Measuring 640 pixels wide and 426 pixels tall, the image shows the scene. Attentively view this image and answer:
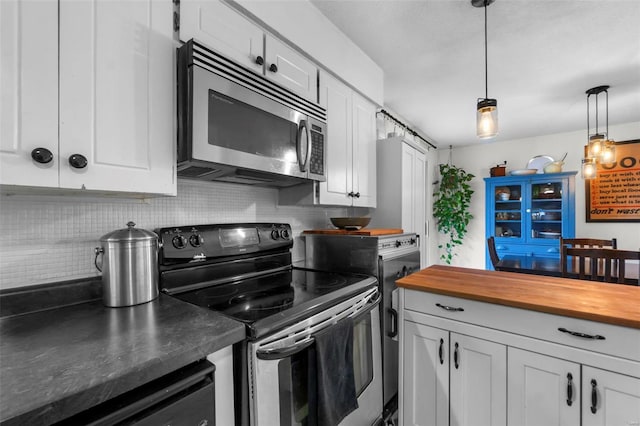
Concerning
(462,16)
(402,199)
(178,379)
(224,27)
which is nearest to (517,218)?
(402,199)

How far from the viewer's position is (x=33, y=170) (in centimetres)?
78

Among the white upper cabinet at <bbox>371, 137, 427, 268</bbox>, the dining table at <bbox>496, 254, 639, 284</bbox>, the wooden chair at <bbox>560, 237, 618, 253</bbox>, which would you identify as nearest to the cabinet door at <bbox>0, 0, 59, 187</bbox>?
the white upper cabinet at <bbox>371, 137, 427, 268</bbox>

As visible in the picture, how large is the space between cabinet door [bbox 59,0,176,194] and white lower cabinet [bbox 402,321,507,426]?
4.67 feet

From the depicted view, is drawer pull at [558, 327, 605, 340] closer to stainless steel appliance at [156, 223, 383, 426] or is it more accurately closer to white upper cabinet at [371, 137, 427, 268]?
stainless steel appliance at [156, 223, 383, 426]

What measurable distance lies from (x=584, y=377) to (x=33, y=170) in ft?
6.48

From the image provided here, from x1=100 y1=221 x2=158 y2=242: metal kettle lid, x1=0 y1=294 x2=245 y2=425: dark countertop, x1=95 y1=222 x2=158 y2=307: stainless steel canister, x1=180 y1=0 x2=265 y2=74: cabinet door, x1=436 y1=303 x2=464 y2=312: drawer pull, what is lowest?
x1=436 y1=303 x2=464 y2=312: drawer pull

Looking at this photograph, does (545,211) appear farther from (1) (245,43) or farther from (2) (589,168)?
(1) (245,43)

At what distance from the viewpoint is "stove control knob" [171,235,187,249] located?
1.29m

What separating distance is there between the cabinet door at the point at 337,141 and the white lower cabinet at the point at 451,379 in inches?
35.4

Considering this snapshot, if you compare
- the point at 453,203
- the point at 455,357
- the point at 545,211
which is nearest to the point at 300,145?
the point at 455,357

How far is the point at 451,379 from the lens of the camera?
1.44 meters

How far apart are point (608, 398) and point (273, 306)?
1295mm

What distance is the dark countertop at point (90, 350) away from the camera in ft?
1.73

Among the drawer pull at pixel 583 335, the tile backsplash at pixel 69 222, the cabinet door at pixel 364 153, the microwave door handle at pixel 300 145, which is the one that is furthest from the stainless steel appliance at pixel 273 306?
the drawer pull at pixel 583 335
